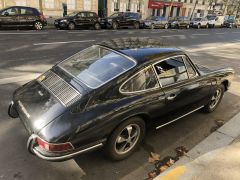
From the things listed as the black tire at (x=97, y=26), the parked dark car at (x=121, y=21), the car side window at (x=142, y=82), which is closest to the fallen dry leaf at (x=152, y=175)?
the car side window at (x=142, y=82)

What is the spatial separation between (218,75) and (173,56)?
139 cm

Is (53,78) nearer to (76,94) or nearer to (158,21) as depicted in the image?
(76,94)

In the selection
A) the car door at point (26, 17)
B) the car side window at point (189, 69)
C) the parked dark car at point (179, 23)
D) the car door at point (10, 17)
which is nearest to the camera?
the car side window at point (189, 69)

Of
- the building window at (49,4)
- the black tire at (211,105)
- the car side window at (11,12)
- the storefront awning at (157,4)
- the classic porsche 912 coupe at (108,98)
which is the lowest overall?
the black tire at (211,105)

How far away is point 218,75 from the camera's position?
475cm

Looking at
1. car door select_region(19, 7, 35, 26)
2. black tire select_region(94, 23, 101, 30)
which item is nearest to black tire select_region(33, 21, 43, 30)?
car door select_region(19, 7, 35, 26)

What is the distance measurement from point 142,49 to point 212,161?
79.2 inches

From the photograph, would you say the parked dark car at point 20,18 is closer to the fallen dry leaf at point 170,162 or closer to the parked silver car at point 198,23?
the fallen dry leaf at point 170,162

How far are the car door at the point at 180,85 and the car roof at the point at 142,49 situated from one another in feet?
0.39

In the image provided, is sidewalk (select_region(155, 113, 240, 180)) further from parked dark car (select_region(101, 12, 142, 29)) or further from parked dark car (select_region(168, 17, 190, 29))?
parked dark car (select_region(168, 17, 190, 29))

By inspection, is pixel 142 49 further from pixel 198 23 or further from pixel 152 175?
pixel 198 23

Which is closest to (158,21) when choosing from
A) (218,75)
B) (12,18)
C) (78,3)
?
(78,3)

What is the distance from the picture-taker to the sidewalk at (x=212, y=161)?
10.6 ft

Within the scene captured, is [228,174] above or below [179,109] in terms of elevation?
below
